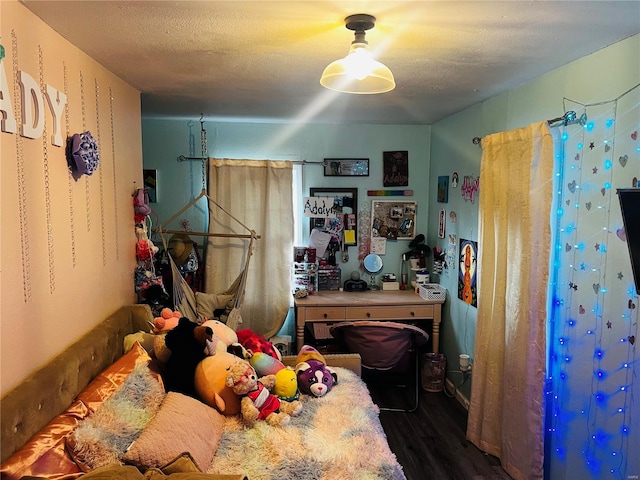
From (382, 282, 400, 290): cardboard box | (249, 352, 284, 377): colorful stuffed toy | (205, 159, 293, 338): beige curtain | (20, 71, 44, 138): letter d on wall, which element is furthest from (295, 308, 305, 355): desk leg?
(20, 71, 44, 138): letter d on wall

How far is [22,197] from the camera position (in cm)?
165

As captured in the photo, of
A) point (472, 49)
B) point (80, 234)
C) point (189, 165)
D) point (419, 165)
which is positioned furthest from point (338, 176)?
point (80, 234)

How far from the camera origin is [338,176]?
4297 mm

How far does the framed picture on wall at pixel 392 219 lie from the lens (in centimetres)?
435

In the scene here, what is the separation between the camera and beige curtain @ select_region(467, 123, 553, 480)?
2455 millimetres

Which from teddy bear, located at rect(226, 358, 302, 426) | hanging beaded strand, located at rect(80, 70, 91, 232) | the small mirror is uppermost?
hanging beaded strand, located at rect(80, 70, 91, 232)

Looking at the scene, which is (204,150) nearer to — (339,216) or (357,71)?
(339,216)

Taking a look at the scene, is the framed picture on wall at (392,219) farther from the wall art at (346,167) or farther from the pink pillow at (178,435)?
the pink pillow at (178,435)

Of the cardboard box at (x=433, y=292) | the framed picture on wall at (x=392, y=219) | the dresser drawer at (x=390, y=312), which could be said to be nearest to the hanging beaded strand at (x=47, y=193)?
the dresser drawer at (x=390, y=312)

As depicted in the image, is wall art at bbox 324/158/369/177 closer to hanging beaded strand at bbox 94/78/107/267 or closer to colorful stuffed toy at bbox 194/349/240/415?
hanging beaded strand at bbox 94/78/107/267

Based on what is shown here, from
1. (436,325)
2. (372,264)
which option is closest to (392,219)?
(372,264)

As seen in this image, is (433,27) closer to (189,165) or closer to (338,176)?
(338,176)

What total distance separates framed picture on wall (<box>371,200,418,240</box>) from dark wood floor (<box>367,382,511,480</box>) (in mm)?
1385

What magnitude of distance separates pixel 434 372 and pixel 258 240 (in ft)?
5.94
